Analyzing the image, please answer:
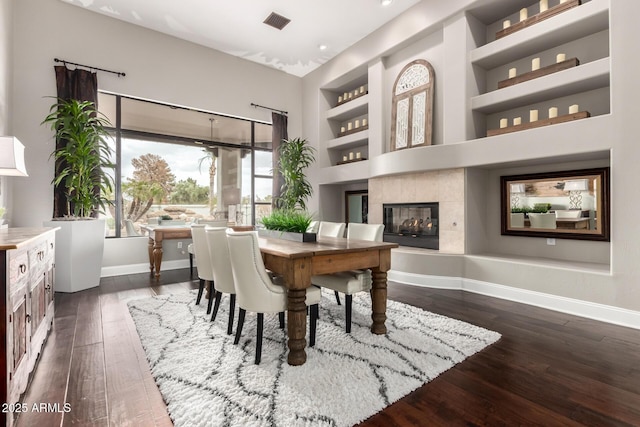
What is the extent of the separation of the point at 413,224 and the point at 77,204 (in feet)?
15.0

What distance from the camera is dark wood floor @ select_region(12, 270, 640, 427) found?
1.52 m

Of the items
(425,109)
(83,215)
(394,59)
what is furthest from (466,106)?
(83,215)

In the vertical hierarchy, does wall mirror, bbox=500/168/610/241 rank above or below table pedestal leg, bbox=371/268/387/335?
above

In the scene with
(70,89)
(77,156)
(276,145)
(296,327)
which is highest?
(70,89)

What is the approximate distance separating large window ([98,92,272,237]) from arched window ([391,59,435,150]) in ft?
9.02

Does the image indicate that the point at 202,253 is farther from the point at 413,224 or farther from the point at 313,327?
the point at 413,224

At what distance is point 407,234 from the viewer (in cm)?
495

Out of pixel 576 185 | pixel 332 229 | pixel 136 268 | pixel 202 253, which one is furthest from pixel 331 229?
pixel 136 268

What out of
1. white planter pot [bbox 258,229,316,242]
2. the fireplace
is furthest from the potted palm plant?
the fireplace

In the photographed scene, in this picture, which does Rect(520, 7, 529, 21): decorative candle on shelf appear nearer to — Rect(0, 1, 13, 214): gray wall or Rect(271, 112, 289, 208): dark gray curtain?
Rect(271, 112, 289, 208): dark gray curtain

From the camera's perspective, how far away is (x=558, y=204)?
3.72 metres

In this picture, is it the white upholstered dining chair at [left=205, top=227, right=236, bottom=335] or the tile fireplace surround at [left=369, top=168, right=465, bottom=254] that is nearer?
the white upholstered dining chair at [left=205, top=227, right=236, bottom=335]

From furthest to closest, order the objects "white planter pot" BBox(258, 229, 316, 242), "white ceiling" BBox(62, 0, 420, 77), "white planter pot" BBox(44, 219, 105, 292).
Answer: "white ceiling" BBox(62, 0, 420, 77)
"white planter pot" BBox(44, 219, 105, 292)
"white planter pot" BBox(258, 229, 316, 242)

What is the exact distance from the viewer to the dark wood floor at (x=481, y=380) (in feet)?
4.99
